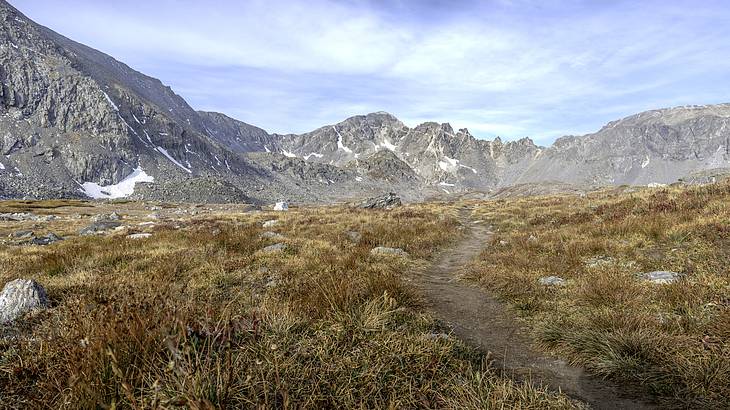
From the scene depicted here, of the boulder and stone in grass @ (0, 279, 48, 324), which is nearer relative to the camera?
stone in grass @ (0, 279, 48, 324)

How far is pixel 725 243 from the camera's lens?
8266mm

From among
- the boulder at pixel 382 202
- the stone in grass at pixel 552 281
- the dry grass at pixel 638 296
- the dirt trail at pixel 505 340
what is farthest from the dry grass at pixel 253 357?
the boulder at pixel 382 202

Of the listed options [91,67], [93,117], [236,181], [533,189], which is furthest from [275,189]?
[533,189]

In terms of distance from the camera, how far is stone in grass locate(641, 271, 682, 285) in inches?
267

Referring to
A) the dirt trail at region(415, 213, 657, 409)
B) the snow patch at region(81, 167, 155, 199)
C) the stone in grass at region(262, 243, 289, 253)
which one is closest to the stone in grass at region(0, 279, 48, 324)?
the stone in grass at region(262, 243, 289, 253)

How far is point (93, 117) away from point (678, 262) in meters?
170

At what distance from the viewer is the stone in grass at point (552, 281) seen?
7.64 metres

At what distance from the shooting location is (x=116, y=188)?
123812mm

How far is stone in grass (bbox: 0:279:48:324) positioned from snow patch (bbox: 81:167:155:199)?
134 m

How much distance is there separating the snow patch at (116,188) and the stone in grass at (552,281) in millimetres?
138207

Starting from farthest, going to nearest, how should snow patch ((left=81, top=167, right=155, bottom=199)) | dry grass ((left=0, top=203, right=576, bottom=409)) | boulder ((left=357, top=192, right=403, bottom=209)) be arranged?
snow patch ((left=81, top=167, right=155, bottom=199)), boulder ((left=357, top=192, right=403, bottom=209)), dry grass ((left=0, top=203, right=576, bottom=409))

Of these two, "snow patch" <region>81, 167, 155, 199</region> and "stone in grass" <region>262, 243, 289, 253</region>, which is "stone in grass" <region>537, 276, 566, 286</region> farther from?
"snow patch" <region>81, 167, 155, 199</region>

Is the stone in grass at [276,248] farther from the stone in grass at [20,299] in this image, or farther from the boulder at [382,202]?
the boulder at [382,202]

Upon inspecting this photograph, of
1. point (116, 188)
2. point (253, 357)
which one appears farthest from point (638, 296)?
point (116, 188)
